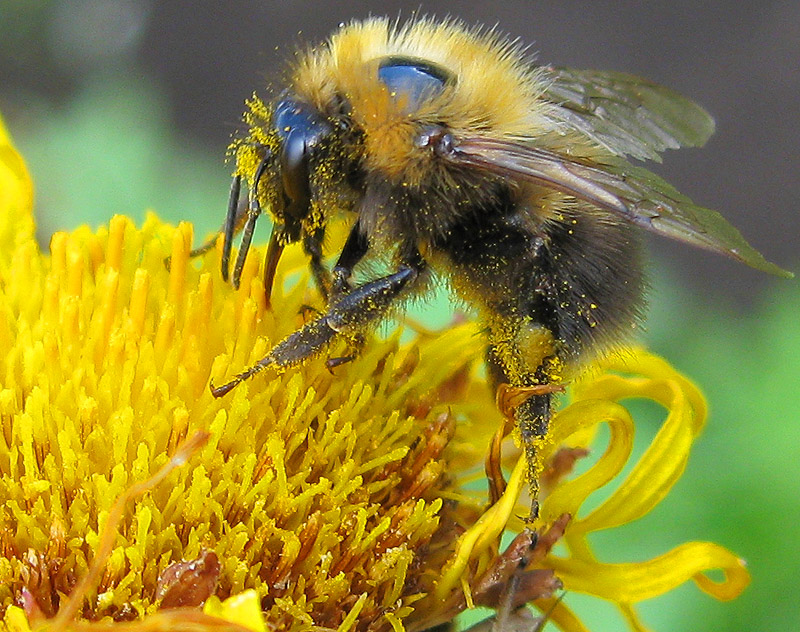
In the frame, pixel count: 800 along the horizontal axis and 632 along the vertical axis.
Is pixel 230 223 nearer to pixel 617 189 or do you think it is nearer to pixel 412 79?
pixel 412 79

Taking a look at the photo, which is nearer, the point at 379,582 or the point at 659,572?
the point at 379,582

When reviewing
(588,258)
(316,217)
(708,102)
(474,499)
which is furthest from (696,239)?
(708,102)

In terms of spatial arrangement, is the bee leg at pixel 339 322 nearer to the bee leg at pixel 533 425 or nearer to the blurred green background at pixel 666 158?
the bee leg at pixel 533 425

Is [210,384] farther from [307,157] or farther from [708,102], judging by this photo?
[708,102]

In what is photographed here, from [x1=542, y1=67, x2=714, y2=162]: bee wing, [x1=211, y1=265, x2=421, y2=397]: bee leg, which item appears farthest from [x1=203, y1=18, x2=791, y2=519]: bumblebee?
[x1=542, y1=67, x2=714, y2=162]: bee wing

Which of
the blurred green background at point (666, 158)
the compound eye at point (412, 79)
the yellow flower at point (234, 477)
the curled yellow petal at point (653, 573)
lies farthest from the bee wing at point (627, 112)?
the blurred green background at point (666, 158)
